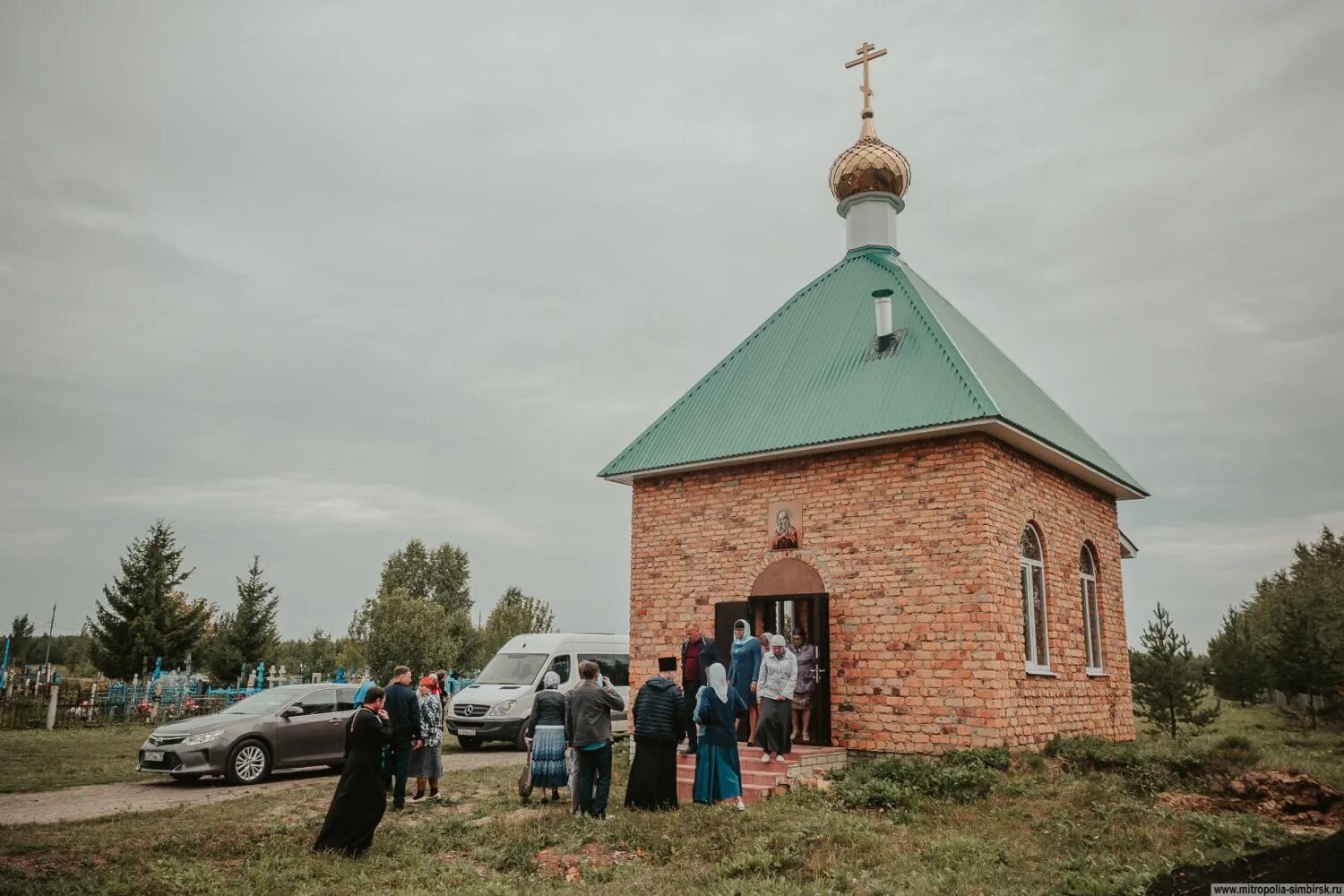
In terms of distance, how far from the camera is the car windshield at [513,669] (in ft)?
57.8

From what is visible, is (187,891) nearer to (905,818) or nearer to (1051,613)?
(905,818)

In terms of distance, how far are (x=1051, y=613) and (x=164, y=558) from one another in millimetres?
27206

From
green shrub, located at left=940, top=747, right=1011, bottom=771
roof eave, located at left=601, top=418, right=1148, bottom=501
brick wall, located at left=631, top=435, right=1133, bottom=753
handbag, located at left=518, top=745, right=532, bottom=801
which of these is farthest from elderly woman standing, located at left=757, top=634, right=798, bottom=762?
roof eave, located at left=601, top=418, right=1148, bottom=501

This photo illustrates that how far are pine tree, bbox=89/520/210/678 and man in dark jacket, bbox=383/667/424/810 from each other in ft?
73.1

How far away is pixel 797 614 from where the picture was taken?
13.7m

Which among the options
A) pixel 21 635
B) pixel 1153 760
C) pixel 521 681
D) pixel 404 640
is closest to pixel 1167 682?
pixel 1153 760

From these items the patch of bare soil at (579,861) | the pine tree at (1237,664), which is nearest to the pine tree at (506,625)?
the pine tree at (1237,664)

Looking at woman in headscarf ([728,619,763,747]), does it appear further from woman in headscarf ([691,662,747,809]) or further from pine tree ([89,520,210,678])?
pine tree ([89,520,210,678])

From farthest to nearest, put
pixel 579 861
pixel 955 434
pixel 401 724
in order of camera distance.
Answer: pixel 955 434 → pixel 401 724 → pixel 579 861

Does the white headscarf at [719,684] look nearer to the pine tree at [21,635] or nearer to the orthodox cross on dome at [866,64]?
the orthodox cross on dome at [866,64]

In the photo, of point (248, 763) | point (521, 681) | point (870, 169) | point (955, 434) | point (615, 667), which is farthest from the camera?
point (615, 667)

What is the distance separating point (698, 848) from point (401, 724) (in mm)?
3931

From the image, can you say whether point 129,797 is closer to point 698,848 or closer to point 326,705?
point 326,705

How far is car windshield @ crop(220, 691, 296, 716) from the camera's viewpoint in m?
13.3
